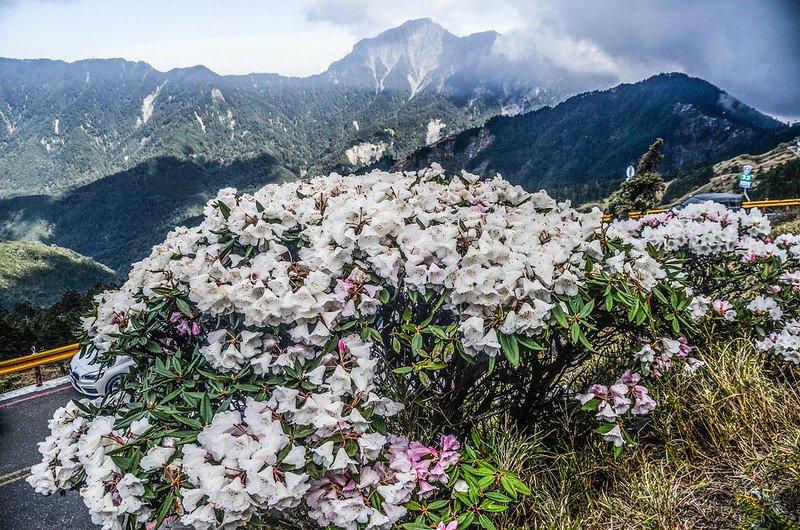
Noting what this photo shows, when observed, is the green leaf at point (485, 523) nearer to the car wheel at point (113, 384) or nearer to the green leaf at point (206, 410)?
the green leaf at point (206, 410)

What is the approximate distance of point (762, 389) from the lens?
8.87ft

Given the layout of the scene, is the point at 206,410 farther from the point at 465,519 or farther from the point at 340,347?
the point at 465,519

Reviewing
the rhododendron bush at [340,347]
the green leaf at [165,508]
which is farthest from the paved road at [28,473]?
the green leaf at [165,508]

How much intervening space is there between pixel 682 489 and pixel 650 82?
19473cm

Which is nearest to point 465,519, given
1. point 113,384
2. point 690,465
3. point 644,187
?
point 690,465

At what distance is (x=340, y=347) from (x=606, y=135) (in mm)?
169776

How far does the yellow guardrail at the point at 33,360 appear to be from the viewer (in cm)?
816

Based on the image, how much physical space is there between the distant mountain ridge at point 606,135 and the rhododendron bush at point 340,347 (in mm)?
126424

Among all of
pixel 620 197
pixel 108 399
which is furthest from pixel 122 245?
pixel 108 399

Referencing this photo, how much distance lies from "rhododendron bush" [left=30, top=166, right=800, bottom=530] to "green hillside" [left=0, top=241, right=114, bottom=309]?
91.3m

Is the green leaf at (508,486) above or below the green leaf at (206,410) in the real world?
below

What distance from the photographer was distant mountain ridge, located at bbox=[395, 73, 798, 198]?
128625 mm

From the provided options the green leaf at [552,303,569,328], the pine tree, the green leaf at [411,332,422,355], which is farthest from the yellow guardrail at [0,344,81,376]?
the pine tree

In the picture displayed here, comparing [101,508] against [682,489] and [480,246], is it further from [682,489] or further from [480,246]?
[682,489]
